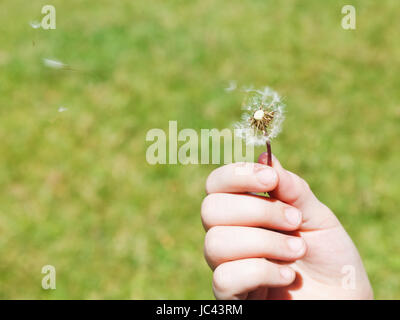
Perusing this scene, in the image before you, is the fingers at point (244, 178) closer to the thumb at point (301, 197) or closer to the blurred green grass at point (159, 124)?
the thumb at point (301, 197)

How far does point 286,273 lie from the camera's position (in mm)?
1315

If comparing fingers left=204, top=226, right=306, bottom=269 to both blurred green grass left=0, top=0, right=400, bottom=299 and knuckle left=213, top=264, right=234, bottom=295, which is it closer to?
knuckle left=213, top=264, right=234, bottom=295

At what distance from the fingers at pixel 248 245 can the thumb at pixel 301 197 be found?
0.12 m

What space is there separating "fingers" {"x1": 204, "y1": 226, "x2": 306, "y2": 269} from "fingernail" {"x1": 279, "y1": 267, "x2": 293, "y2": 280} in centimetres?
4

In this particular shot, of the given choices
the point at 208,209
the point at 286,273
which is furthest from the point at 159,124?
the point at 286,273

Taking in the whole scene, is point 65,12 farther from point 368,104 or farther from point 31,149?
point 368,104

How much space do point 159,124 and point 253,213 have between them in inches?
99.9

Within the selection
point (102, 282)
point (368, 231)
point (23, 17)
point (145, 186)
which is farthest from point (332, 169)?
point (23, 17)

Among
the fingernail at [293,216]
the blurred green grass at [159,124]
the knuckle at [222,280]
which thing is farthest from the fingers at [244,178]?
the blurred green grass at [159,124]

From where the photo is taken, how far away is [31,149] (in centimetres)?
359

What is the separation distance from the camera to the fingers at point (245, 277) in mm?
1254

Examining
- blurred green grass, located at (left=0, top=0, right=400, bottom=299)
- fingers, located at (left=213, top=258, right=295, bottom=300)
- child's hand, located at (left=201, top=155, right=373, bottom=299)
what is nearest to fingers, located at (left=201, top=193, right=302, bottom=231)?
child's hand, located at (left=201, top=155, right=373, bottom=299)

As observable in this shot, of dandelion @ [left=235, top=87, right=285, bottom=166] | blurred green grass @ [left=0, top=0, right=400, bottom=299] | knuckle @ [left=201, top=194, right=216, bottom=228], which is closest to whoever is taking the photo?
dandelion @ [left=235, top=87, right=285, bottom=166]

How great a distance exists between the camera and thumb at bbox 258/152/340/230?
1.28 m
